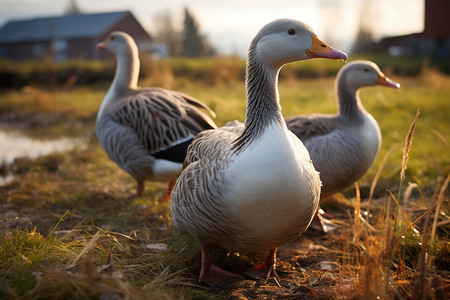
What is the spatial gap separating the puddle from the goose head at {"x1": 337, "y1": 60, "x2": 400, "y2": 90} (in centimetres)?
551

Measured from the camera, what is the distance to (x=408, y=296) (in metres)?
2.26

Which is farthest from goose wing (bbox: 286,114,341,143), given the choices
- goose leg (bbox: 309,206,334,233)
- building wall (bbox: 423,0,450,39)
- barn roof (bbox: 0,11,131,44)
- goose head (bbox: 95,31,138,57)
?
building wall (bbox: 423,0,450,39)

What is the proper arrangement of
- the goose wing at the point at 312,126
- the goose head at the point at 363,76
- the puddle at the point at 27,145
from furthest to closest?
the puddle at the point at 27,145, the goose head at the point at 363,76, the goose wing at the point at 312,126

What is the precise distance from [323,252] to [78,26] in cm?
1343

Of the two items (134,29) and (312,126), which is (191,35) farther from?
(312,126)

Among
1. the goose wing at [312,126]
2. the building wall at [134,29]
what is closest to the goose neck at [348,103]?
the goose wing at [312,126]

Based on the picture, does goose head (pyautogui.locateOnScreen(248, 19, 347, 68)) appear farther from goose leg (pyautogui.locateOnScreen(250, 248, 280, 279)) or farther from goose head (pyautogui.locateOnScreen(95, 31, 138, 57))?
goose head (pyautogui.locateOnScreen(95, 31, 138, 57))

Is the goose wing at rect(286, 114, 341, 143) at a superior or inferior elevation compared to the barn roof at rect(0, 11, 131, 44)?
inferior

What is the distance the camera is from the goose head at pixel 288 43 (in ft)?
8.66

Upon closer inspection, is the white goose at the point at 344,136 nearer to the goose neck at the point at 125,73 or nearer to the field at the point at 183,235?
the field at the point at 183,235

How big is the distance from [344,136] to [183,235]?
85.7 inches

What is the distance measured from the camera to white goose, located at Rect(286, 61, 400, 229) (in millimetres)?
4188

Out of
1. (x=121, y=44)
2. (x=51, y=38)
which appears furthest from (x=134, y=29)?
(x=51, y=38)

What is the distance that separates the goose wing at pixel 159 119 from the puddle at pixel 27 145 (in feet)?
10.4
